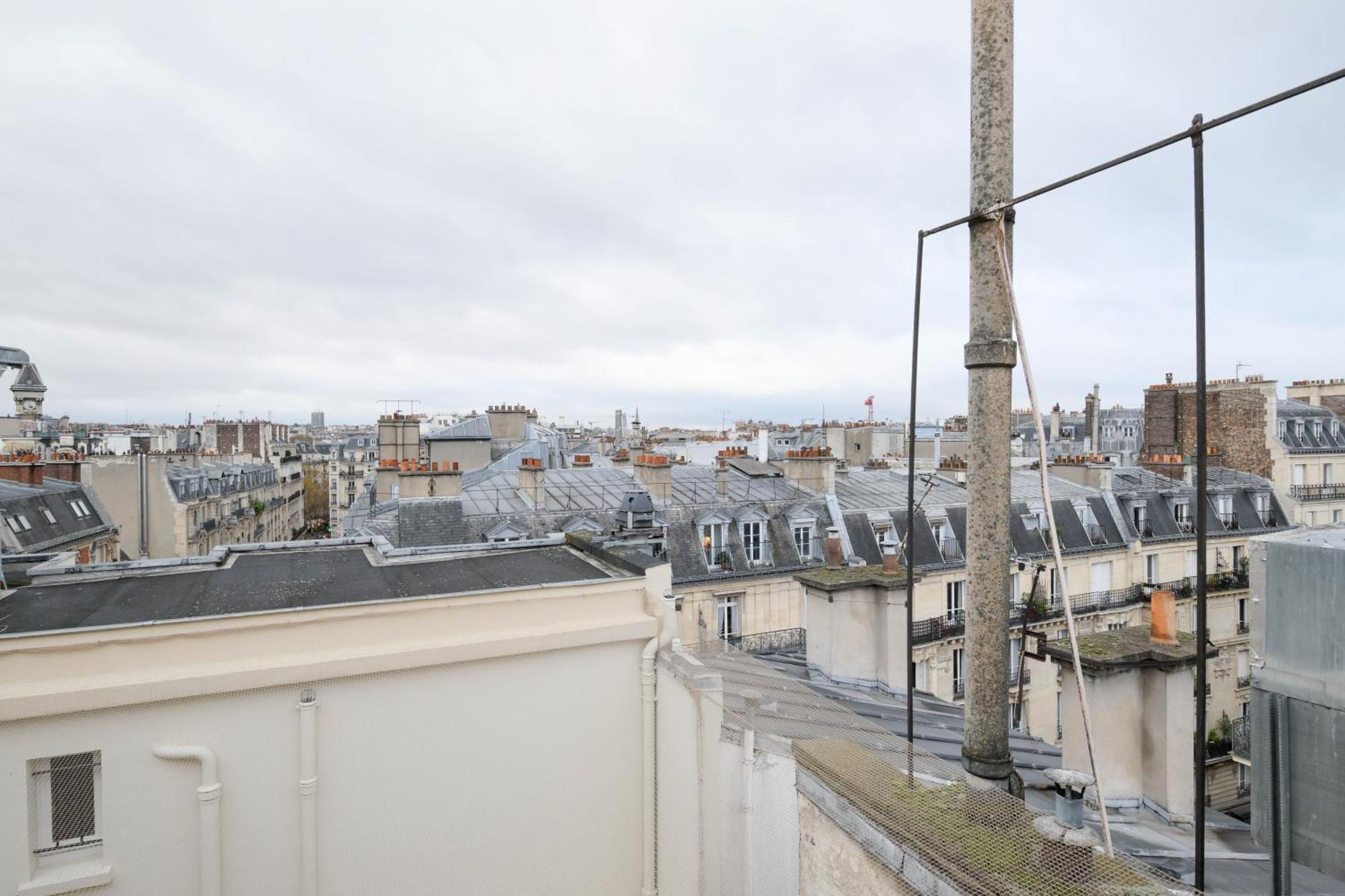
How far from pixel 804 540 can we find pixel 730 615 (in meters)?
2.92

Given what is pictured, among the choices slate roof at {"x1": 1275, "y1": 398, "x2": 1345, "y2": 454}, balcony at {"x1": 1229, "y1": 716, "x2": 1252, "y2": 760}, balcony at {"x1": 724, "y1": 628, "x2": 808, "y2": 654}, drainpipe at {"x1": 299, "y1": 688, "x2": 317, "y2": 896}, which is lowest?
balcony at {"x1": 1229, "y1": 716, "x2": 1252, "y2": 760}

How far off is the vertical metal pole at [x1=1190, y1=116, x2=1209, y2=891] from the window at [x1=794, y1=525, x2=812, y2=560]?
14425 mm

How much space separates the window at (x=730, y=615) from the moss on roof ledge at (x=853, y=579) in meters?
6.69

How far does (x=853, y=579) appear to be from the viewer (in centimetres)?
836

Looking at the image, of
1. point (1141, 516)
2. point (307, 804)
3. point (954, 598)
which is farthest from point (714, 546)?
point (1141, 516)

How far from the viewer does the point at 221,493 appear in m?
36.4

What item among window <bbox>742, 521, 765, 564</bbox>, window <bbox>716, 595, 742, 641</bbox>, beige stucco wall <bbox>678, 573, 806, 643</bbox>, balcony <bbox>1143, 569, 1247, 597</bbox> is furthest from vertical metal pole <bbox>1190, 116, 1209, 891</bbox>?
balcony <bbox>1143, 569, 1247, 597</bbox>

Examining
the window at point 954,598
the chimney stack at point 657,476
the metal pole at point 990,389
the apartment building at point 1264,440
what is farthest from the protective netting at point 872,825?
the apartment building at point 1264,440

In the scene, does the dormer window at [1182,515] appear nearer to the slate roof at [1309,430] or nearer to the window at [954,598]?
the slate roof at [1309,430]

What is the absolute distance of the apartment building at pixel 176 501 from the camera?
88.2 ft

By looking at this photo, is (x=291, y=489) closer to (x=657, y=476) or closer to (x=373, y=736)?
(x=657, y=476)

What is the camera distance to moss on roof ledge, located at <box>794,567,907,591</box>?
8.09m

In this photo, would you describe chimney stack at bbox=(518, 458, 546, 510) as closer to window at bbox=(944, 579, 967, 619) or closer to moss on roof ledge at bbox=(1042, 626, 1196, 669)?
window at bbox=(944, 579, 967, 619)

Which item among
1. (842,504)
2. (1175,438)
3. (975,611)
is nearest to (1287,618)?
(975,611)
